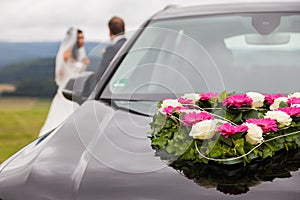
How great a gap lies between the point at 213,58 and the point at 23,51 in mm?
1132

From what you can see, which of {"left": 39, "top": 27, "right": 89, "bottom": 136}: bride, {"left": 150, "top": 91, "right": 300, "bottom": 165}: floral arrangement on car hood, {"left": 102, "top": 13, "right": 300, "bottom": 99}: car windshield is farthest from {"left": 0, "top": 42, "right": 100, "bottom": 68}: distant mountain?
{"left": 39, "top": 27, "right": 89, "bottom": 136}: bride

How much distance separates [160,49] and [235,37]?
50 cm

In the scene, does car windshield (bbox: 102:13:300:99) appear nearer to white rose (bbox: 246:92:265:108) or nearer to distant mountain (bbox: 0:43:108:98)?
distant mountain (bbox: 0:43:108:98)

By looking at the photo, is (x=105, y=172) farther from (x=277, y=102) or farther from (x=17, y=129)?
(x=17, y=129)

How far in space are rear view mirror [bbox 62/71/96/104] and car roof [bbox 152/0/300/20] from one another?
1.97 feet

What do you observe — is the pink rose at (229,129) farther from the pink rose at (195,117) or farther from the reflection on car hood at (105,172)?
the reflection on car hood at (105,172)

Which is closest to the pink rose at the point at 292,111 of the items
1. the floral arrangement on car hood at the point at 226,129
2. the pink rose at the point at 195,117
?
the floral arrangement on car hood at the point at 226,129

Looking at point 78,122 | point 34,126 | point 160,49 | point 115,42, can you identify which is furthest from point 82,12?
point 78,122

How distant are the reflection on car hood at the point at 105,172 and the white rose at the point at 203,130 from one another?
18cm

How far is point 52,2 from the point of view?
29.6 feet

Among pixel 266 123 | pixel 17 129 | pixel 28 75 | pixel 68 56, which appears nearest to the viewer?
pixel 266 123

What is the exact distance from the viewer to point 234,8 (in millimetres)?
3941

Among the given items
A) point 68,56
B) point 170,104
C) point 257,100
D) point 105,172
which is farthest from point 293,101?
point 68,56

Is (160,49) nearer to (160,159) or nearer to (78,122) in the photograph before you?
(78,122)
